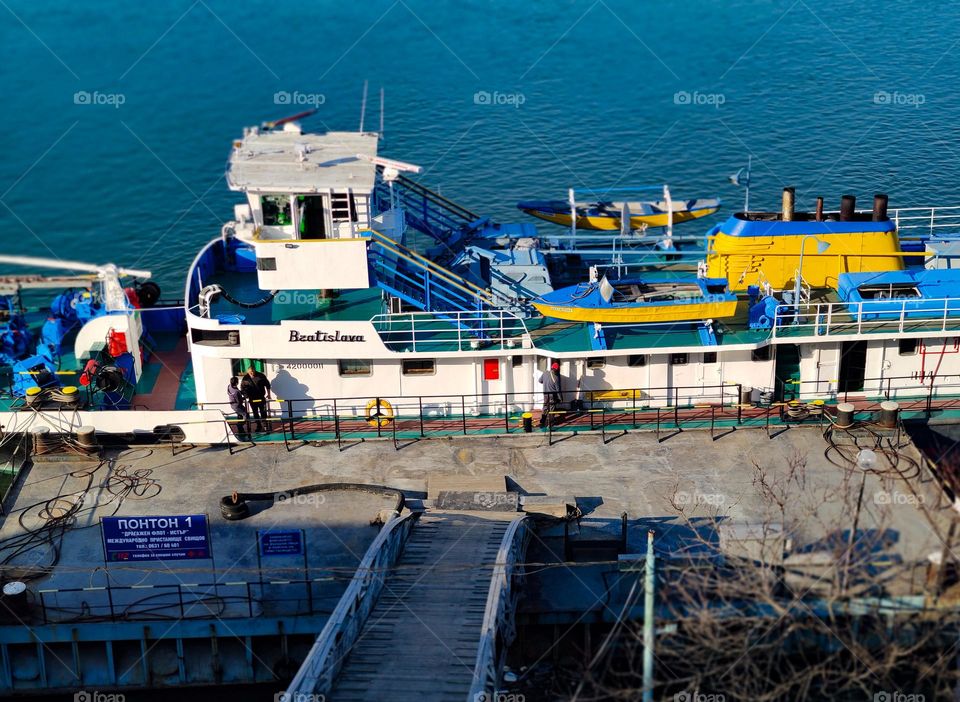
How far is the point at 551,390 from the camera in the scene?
27391 millimetres

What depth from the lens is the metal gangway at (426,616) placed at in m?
19.2

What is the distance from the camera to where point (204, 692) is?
23.8 metres

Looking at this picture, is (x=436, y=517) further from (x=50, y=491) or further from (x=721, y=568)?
(x=50, y=491)

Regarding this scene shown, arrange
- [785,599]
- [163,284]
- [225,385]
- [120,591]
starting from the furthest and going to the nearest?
[163,284] < [225,385] < [120,591] < [785,599]

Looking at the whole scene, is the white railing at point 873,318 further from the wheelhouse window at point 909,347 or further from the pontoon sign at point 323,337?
the pontoon sign at point 323,337

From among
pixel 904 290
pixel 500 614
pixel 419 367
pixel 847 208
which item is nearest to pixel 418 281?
pixel 419 367

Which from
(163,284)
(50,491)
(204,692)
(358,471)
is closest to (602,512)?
(358,471)

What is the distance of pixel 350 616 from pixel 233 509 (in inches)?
205

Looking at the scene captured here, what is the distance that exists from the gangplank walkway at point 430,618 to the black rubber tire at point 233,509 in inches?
148

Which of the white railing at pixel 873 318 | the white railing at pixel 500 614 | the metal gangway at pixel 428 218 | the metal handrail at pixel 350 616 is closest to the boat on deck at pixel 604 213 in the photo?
the metal gangway at pixel 428 218

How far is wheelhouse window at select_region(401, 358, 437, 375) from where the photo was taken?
27.7 metres

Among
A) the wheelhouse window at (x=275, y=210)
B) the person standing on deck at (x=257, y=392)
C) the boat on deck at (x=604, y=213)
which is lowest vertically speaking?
the person standing on deck at (x=257, y=392)

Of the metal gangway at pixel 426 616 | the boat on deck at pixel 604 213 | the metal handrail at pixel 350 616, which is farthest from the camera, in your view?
the boat on deck at pixel 604 213

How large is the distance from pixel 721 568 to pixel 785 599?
1336mm
